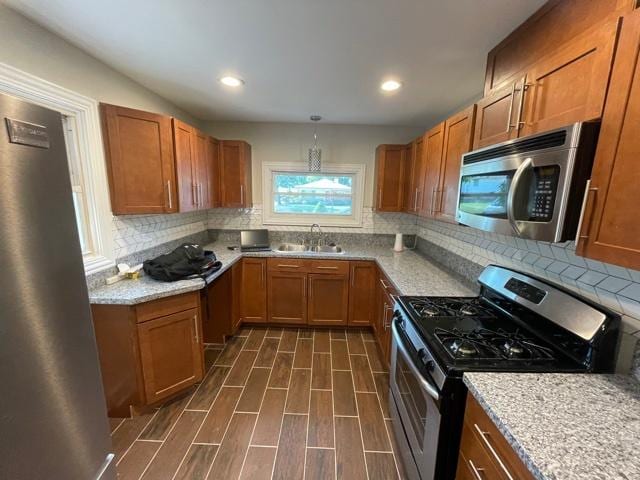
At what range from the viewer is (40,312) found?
780 millimetres

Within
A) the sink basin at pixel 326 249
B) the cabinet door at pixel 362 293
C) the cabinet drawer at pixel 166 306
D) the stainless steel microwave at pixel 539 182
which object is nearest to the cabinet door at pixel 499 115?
the stainless steel microwave at pixel 539 182

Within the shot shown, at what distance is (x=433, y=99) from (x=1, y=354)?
2927 mm

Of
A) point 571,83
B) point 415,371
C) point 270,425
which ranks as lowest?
point 270,425

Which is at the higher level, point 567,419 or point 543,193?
point 543,193

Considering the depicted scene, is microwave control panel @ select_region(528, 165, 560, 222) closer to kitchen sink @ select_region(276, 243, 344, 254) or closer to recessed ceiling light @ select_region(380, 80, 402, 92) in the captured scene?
recessed ceiling light @ select_region(380, 80, 402, 92)

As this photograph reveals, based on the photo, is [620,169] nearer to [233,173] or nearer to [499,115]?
[499,115]

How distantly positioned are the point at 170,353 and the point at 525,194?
2353mm

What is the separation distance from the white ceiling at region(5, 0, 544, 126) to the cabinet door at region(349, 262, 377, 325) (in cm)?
170

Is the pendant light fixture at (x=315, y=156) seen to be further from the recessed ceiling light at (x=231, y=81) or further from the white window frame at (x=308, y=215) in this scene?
the recessed ceiling light at (x=231, y=81)

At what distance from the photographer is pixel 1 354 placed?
2.24 feet

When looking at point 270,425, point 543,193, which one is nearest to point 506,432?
point 543,193

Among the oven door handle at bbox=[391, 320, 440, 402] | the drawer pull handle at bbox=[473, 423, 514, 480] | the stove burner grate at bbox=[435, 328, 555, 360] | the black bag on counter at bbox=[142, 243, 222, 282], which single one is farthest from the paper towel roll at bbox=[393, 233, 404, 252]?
the drawer pull handle at bbox=[473, 423, 514, 480]

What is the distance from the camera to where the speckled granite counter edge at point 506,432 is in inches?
26.2

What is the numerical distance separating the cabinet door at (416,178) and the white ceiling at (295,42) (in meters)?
0.48
